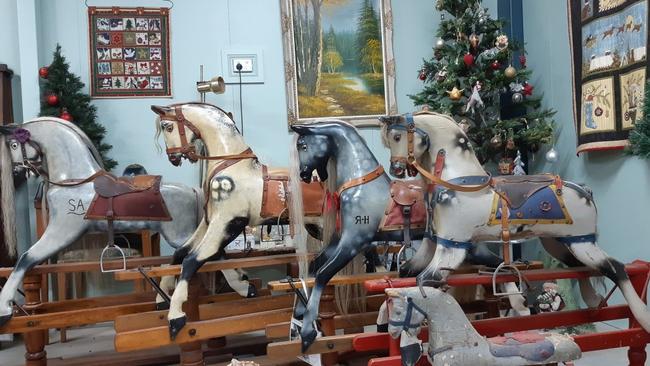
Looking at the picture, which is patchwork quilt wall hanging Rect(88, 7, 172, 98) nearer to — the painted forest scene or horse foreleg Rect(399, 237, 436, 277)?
the painted forest scene

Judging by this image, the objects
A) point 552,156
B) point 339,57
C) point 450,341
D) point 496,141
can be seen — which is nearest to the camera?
point 450,341

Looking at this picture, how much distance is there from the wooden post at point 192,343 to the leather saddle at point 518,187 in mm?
1502

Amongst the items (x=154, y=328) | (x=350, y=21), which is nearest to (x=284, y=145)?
(x=350, y=21)

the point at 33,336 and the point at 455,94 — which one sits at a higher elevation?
the point at 455,94

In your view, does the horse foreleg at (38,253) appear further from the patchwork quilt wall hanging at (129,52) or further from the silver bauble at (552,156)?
the silver bauble at (552,156)

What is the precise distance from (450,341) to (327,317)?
69 centimetres

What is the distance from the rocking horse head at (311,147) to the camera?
8.11 ft

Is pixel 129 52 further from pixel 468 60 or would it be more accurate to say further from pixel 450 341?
pixel 450 341

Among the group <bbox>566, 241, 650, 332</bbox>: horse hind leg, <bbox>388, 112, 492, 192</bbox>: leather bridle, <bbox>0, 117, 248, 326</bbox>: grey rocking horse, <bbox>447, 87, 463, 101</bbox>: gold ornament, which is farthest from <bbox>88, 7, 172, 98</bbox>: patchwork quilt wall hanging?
<bbox>566, 241, 650, 332</bbox>: horse hind leg

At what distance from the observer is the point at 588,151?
137 inches

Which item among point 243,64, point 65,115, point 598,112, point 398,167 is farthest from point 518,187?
point 65,115

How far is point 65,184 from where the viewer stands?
279cm

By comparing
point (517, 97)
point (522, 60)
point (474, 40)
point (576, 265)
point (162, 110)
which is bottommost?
point (576, 265)

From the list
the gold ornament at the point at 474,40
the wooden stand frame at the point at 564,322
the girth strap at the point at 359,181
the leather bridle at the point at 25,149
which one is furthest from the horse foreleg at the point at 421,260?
the gold ornament at the point at 474,40
